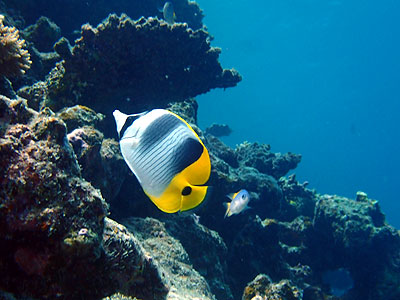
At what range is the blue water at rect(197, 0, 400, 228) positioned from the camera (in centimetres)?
5806

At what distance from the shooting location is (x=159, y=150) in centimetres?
113


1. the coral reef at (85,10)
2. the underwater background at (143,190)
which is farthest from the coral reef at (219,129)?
the coral reef at (85,10)

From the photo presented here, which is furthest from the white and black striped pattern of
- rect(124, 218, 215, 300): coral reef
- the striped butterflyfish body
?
rect(124, 218, 215, 300): coral reef

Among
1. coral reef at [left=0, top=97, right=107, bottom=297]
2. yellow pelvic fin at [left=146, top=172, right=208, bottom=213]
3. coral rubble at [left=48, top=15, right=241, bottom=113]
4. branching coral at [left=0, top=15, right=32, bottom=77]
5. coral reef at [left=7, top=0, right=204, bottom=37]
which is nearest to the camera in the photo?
yellow pelvic fin at [left=146, top=172, right=208, bottom=213]

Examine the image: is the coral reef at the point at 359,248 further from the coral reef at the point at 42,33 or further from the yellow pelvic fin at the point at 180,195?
the coral reef at the point at 42,33

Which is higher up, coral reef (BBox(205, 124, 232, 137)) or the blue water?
the blue water

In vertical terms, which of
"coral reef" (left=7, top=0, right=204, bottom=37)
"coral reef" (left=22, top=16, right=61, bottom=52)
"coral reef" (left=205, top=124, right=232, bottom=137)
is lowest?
"coral reef" (left=22, top=16, right=61, bottom=52)

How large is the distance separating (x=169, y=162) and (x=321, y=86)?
99.6 meters

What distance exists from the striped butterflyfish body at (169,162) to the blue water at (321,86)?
52917 millimetres

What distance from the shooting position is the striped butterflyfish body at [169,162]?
111cm

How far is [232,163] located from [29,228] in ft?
29.8

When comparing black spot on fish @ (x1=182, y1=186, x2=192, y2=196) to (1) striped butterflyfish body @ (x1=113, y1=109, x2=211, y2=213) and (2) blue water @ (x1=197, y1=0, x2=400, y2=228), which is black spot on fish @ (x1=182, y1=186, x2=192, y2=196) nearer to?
(1) striped butterflyfish body @ (x1=113, y1=109, x2=211, y2=213)

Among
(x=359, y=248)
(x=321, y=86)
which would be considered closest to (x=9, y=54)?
(x=359, y=248)

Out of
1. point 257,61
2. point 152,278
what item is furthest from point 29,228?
point 257,61
